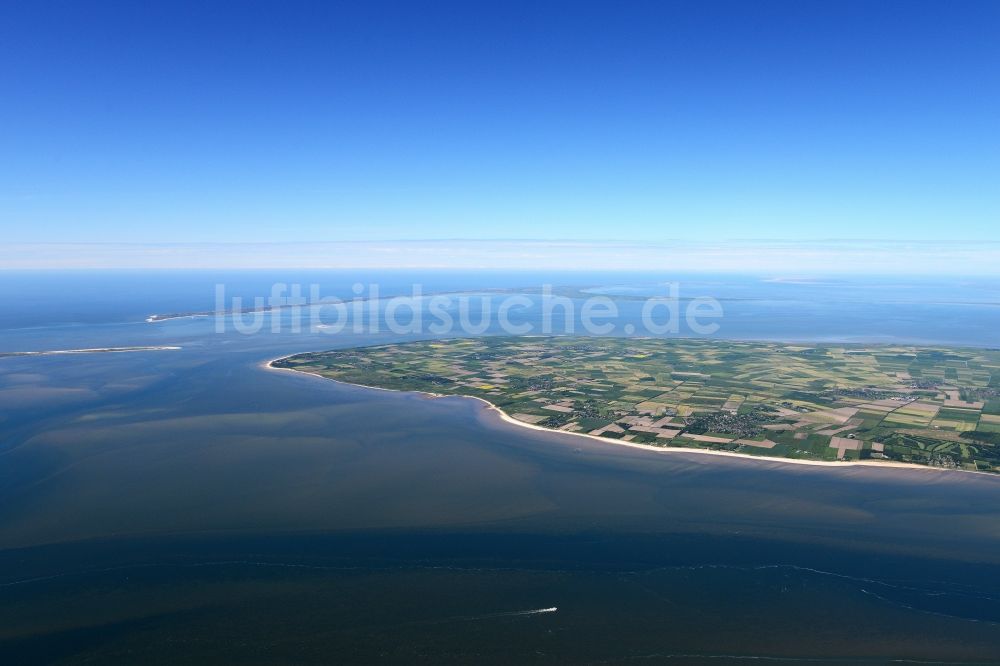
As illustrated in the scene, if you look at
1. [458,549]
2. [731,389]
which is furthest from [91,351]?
[731,389]

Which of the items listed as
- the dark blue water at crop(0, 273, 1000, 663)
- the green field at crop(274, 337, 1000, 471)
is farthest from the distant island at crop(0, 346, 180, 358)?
the dark blue water at crop(0, 273, 1000, 663)

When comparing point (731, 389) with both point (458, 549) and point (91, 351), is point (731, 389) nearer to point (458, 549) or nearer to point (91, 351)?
point (458, 549)

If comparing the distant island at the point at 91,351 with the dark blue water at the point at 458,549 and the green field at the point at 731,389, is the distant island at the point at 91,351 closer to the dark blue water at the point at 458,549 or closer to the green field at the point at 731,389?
the green field at the point at 731,389

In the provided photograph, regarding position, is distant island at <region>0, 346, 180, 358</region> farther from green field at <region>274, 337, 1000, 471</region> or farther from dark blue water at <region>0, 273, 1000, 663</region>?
dark blue water at <region>0, 273, 1000, 663</region>

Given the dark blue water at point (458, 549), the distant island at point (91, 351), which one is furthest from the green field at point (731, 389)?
the distant island at point (91, 351)

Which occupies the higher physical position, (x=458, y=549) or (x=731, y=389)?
(x=731, y=389)

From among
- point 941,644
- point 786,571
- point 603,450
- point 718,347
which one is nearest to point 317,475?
point 603,450
